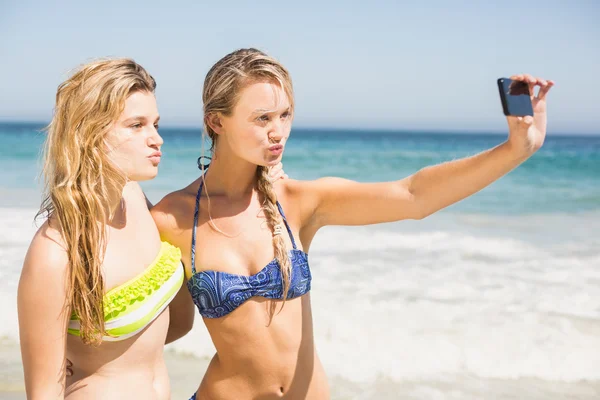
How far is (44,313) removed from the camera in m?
2.02

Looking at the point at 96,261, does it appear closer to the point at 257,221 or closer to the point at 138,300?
the point at 138,300

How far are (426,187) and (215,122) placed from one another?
877 mm

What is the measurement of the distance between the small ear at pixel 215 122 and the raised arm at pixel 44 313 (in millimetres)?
A: 861

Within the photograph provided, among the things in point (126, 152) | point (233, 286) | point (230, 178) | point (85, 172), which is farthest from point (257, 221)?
point (85, 172)

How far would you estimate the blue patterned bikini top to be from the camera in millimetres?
2553

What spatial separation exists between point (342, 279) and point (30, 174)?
1311 cm

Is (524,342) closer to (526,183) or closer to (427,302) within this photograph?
(427,302)

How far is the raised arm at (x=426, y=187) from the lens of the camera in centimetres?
222

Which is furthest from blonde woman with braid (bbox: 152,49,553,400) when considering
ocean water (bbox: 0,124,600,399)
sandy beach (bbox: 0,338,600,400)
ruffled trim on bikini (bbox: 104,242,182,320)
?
sandy beach (bbox: 0,338,600,400)

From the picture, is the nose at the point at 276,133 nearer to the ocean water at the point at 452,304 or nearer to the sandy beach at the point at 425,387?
the ocean water at the point at 452,304

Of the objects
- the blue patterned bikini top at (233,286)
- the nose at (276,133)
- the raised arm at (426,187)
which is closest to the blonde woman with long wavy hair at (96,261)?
the blue patterned bikini top at (233,286)

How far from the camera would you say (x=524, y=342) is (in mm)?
5863

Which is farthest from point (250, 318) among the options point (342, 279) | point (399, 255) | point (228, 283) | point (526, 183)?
point (526, 183)

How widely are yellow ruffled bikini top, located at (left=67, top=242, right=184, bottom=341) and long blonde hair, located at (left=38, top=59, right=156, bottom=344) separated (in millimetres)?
43
